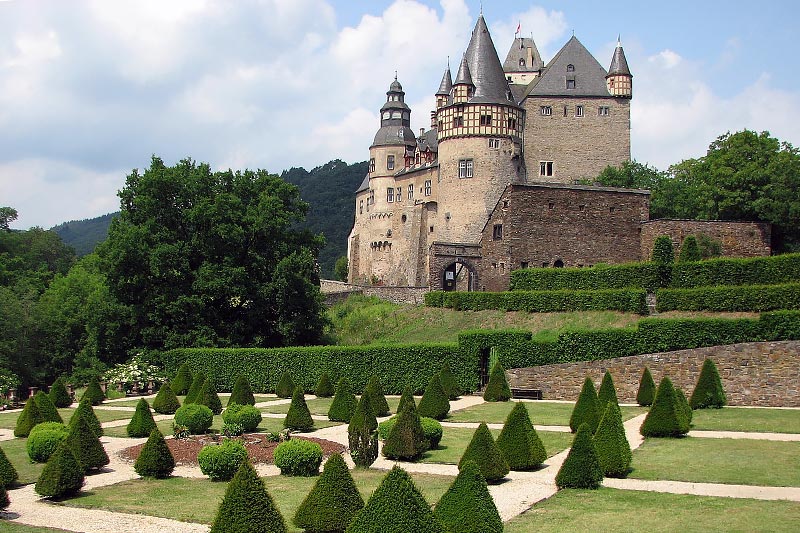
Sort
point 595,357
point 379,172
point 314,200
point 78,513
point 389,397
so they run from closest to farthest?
point 78,513
point 595,357
point 389,397
point 379,172
point 314,200

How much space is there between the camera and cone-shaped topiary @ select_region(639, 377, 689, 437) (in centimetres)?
2330

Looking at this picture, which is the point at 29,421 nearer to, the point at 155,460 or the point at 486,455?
the point at 155,460

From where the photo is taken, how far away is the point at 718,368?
99.2 ft

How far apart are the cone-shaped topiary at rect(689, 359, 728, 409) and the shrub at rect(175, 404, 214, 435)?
15.3 meters

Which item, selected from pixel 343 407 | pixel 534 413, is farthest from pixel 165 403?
pixel 534 413

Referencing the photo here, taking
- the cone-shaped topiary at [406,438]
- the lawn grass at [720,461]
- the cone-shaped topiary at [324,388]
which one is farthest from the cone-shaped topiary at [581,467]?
the cone-shaped topiary at [324,388]

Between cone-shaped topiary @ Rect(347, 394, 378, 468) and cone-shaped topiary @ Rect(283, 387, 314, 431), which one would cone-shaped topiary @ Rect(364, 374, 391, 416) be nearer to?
cone-shaped topiary @ Rect(283, 387, 314, 431)

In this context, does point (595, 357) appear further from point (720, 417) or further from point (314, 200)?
point (314, 200)

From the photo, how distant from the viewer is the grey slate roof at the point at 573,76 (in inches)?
2746

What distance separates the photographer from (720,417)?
1051 inches

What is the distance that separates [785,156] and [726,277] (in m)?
12.3

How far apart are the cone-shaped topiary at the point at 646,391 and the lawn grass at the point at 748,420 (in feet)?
5.86

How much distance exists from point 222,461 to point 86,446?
373cm

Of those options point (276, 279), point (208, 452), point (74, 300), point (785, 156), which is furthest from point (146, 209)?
point (785, 156)
